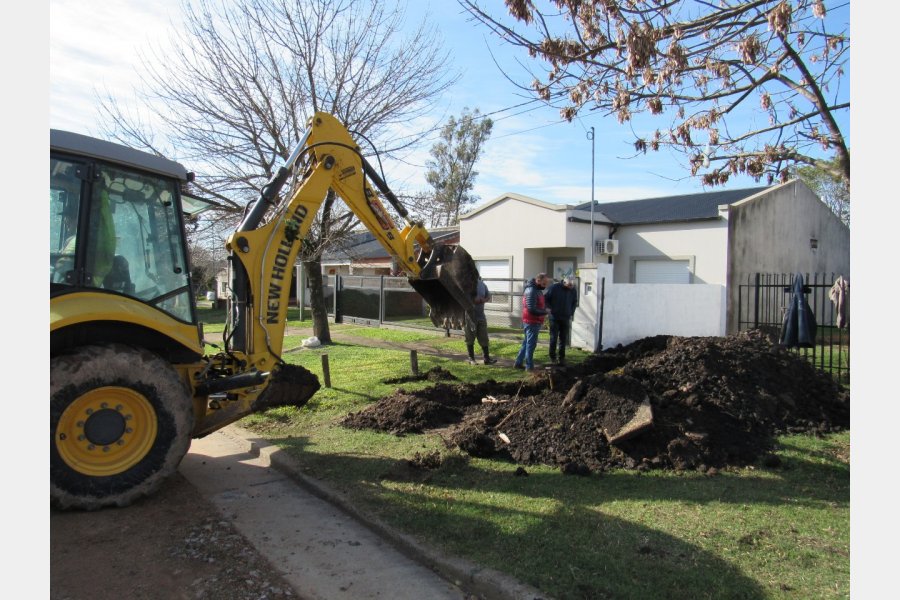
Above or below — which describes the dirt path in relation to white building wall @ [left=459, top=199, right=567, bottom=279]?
below

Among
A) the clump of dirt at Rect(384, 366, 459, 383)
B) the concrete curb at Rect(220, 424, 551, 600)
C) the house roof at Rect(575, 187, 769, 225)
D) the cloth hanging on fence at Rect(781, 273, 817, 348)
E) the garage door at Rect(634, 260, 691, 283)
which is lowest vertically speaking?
the concrete curb at Rect(220, 424, 551, 600)

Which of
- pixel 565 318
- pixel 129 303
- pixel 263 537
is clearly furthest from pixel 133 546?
pixel 565 318

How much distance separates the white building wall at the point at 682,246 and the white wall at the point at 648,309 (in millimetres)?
4239

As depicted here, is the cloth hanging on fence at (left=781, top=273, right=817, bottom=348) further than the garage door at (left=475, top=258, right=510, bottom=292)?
No

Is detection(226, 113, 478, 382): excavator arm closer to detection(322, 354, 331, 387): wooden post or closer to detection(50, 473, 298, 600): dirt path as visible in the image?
detection(50, 473, 298, 600): dirt path

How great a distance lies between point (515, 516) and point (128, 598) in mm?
2650

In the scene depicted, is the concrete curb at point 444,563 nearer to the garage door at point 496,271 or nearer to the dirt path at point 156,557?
the dirt path at point 156,557

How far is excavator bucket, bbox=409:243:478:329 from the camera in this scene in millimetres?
7262

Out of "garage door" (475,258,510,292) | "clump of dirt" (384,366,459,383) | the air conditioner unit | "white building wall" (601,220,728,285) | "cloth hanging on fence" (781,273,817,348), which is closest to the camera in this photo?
"cloth hanging on fence" (781,273,817,348)

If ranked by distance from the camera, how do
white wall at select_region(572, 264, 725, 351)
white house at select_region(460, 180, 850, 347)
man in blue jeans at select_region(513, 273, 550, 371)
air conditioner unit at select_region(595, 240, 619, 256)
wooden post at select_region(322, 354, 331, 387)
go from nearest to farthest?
wooden post at select_region(322, 354, 331, 387) → man in blue jeans at select_region(513, 273, 550, 371) → white wall at select_region(572, 264, 725, 351) → white house at select_region(460, 180, 850, 347) → air conditioner unit at select_region(595, 240, 619, 256)

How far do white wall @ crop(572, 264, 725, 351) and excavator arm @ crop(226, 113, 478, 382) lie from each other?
6.67 m

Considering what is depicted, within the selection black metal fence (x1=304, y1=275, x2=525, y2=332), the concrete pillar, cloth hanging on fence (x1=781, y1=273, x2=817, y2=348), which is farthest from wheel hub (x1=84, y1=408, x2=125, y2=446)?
black metal fence (x1=304, y1=275, x2=525, y2=332)

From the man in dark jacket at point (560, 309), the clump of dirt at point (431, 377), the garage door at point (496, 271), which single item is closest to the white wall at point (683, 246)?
the garage door at point (496, 271)

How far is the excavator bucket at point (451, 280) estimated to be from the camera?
726cm
